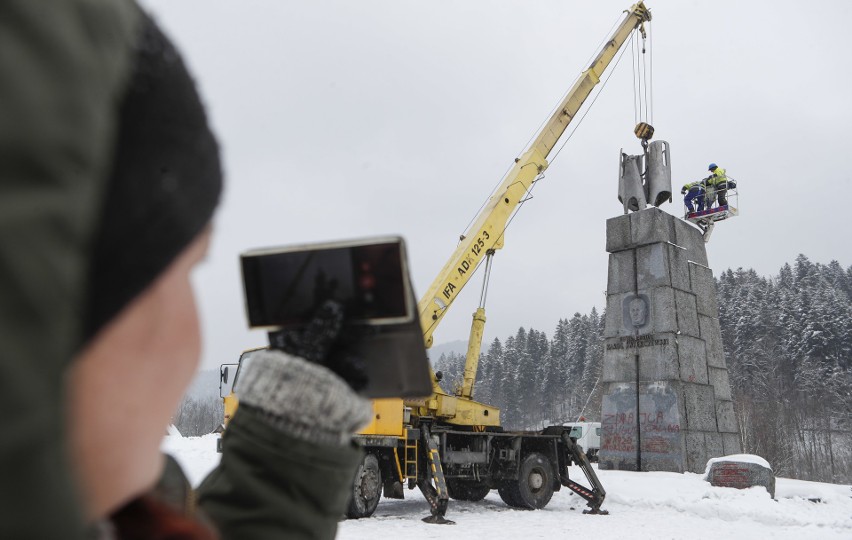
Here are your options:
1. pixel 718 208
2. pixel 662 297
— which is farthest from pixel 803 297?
pixel 662 297

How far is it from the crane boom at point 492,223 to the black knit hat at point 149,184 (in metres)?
10.3

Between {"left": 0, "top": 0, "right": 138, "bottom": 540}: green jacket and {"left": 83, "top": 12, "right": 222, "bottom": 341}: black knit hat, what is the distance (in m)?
0.07

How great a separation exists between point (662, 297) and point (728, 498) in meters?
6.69

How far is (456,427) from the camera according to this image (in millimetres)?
11570

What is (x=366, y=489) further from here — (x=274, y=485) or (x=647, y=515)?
(x=274, y=485)

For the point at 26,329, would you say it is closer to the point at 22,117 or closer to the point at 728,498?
the point at 22,117

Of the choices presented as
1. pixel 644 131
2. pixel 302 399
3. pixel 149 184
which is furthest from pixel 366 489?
pixel 644 131

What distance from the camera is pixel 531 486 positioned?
11.7m

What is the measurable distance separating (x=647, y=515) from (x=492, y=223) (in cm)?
629

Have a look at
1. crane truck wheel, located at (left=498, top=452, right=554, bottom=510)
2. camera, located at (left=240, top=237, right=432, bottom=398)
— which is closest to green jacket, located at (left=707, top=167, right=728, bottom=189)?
crane truck wheel, located at (left=498, top=452, right=554, bottom=510)

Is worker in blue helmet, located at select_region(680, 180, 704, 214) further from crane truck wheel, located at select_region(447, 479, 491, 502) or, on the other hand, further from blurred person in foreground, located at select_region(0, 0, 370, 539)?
blurred person in foreground, located at select_region(0, 0, 370, 539)

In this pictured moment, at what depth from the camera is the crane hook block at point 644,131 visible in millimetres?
20266

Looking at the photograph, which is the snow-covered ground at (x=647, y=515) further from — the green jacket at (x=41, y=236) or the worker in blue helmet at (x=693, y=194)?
the worker in blue helmet at (x=693, y=194)

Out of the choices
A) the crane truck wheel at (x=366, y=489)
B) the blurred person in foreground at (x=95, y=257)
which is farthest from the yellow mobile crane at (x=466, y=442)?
the blurred person in foreground at (x=95, y=257)
